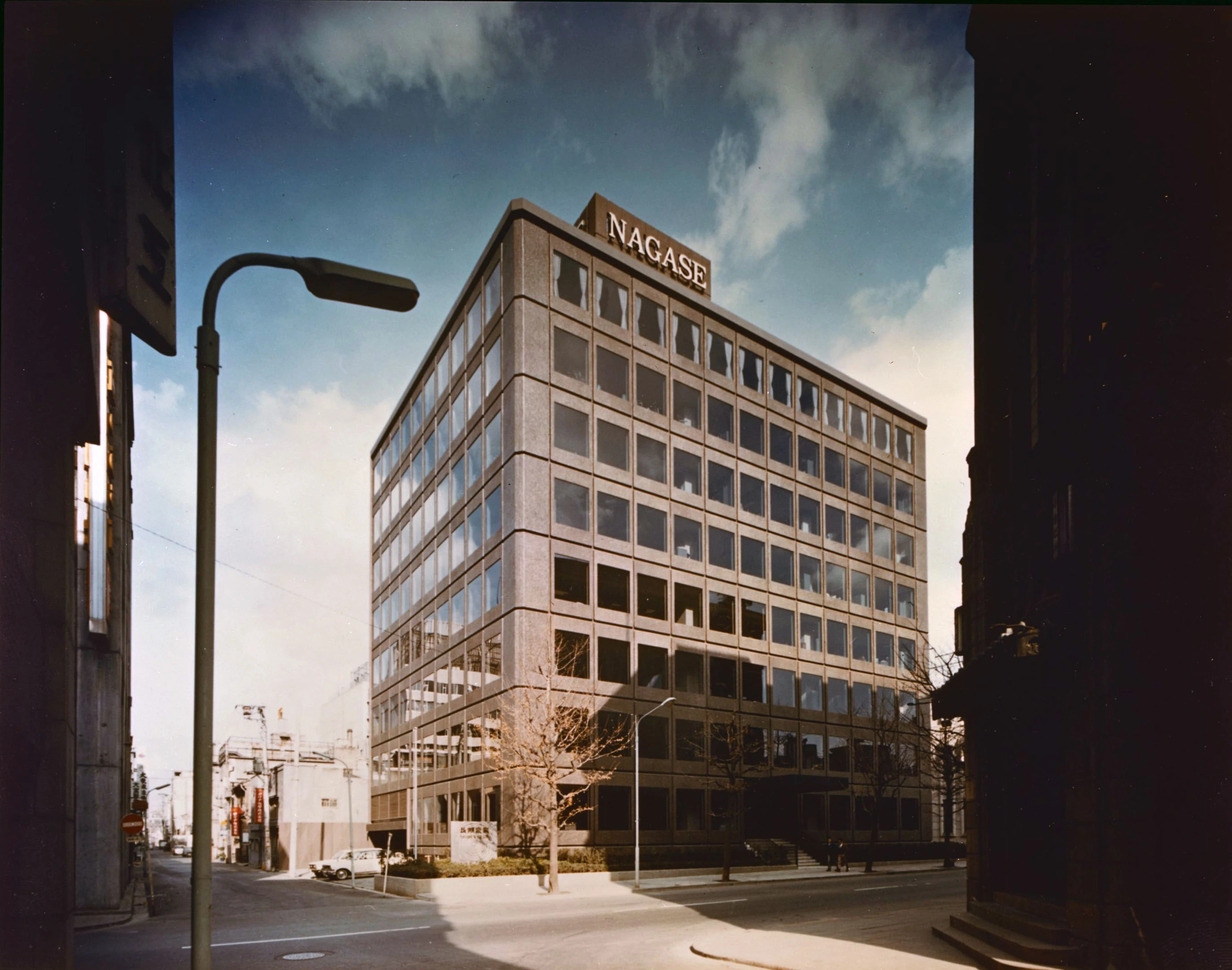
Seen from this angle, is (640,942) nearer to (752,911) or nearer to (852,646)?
(752,911)

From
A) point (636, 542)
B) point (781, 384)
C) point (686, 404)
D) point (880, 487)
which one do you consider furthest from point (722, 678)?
point (880, 487)

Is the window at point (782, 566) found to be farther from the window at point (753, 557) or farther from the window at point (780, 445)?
the window at point (780, 445)

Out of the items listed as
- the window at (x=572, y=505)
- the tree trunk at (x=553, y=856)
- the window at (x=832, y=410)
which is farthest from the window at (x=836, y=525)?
the tree trunk at (x=553, y=856)

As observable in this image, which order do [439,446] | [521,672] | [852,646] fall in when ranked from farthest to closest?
[852,646]
[439,446]
[521,672]

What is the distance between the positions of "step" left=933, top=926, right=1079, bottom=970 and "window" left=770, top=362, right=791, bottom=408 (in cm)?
4279

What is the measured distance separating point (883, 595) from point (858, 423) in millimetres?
12051

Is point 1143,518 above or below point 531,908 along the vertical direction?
above

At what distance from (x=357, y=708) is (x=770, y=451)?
42.7m

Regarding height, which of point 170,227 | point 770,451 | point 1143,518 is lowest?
point 1143,518

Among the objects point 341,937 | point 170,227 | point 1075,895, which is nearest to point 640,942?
point 341,937

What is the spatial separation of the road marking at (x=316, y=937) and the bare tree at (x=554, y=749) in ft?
44.1

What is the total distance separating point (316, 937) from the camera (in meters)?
20.1

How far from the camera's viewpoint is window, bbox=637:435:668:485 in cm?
5016

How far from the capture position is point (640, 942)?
61.0ft
